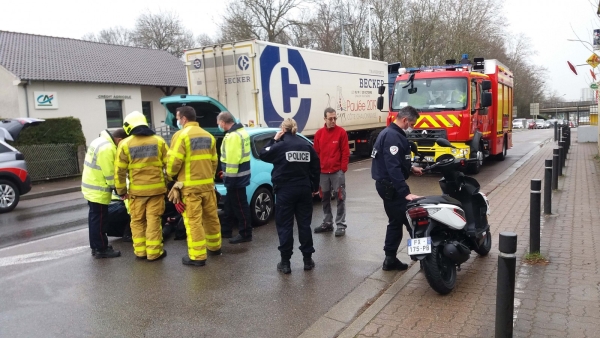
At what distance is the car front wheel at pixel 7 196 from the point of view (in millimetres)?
10689

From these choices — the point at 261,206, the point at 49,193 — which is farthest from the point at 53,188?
the point at 261,206

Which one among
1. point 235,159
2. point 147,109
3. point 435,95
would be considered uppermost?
point 147,109

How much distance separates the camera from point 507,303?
3.24 meters

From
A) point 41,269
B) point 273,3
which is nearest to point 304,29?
point 273,3

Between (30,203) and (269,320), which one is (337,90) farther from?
(269,320)

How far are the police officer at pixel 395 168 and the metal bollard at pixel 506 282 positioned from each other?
171 centimetres

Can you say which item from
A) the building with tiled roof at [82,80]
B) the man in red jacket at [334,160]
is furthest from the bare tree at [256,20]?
the man in red jacket at [334,160]

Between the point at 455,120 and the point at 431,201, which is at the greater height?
the point at 455,120

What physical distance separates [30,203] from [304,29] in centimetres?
3277

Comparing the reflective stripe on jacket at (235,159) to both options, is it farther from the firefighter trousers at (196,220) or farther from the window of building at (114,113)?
the window of building at (114,113)

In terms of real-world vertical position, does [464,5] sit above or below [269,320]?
above

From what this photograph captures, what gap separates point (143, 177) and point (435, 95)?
29.2ft

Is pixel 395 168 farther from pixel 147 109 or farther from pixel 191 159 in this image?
pixel 147 109

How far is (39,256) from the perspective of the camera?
6.67 metres
